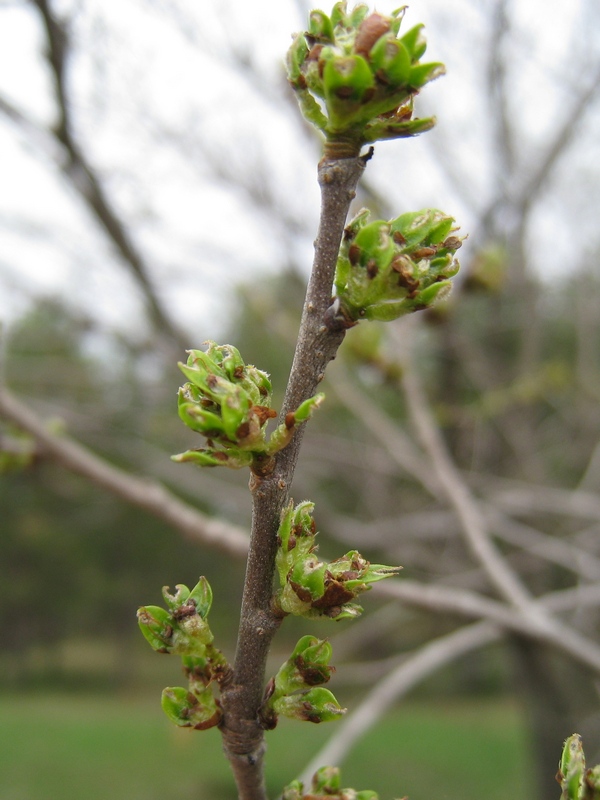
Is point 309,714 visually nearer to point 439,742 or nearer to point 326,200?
point 326,200

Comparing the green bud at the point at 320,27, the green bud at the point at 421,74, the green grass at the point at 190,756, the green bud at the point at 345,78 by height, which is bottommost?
the green bud at the point at 345,78

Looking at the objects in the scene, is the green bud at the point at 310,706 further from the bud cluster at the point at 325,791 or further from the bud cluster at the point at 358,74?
the bud cluster at the point at 358,74

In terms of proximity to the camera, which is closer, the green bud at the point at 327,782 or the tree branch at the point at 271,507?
the tree branch at the point at 271,507

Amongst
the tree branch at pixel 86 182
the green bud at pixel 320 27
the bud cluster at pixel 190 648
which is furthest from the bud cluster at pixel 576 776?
the tree branch at pixel 86 182

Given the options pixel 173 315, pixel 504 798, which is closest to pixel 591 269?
pixel 173 315

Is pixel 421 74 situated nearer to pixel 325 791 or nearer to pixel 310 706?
pixel 310 706

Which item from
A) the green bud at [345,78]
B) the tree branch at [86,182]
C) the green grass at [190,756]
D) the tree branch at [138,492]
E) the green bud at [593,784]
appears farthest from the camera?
the green grass at [190,756]

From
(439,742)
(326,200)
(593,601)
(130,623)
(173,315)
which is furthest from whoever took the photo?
(130,623)
